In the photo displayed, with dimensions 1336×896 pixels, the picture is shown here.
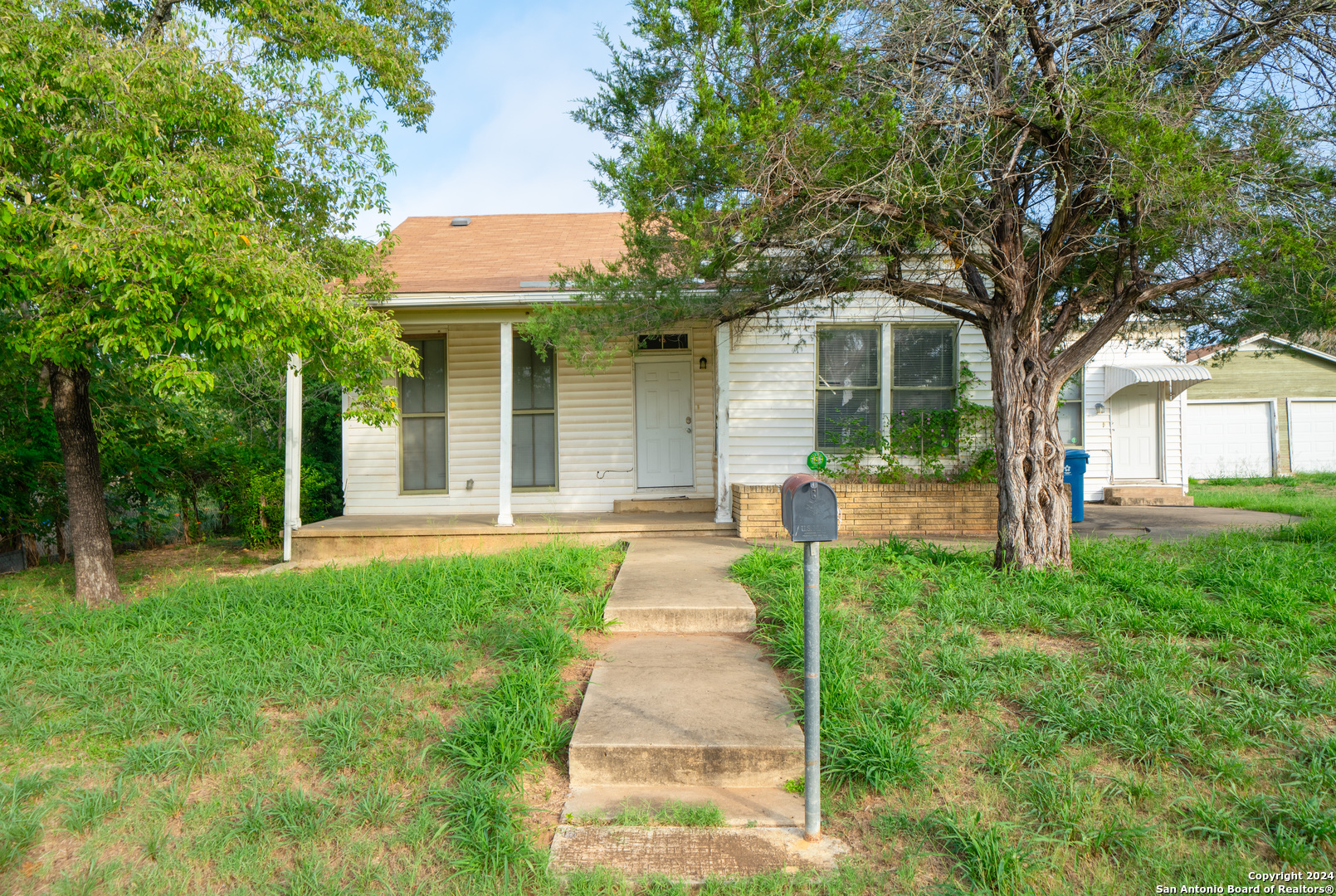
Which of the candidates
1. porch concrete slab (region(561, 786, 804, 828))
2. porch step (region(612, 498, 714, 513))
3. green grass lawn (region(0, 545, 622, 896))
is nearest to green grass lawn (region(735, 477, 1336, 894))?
porch concrete slab (region(561, 786, 804, 828))

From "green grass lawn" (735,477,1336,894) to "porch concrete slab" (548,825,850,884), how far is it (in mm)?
205

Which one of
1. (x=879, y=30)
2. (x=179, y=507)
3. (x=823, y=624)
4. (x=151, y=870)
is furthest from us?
(x=179, y=507)

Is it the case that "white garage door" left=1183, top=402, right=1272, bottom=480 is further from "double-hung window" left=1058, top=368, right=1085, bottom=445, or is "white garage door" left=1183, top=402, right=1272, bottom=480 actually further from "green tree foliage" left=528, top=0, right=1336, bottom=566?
"green tree foliage" left=528, top=0, right=1336, bottom=566

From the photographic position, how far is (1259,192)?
4.70 metres

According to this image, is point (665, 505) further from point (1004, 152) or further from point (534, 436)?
point (1004, 152)

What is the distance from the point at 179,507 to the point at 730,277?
30.6ft

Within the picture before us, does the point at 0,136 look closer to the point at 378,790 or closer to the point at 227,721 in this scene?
the point at 227,721

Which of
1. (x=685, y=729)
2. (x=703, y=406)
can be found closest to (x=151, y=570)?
(x=703, y=406)

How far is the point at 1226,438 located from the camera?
1641 centimetres

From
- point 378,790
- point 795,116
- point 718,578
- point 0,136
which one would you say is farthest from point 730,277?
point 0,136

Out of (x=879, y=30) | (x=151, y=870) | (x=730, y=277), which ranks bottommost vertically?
(x=151, y=870)

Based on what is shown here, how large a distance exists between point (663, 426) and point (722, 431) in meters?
1.60

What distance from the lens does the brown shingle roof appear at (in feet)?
30.5

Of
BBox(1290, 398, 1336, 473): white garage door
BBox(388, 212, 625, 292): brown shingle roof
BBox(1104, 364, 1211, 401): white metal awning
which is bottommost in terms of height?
BBox(1290, 398, 1336, 473): white garage door
